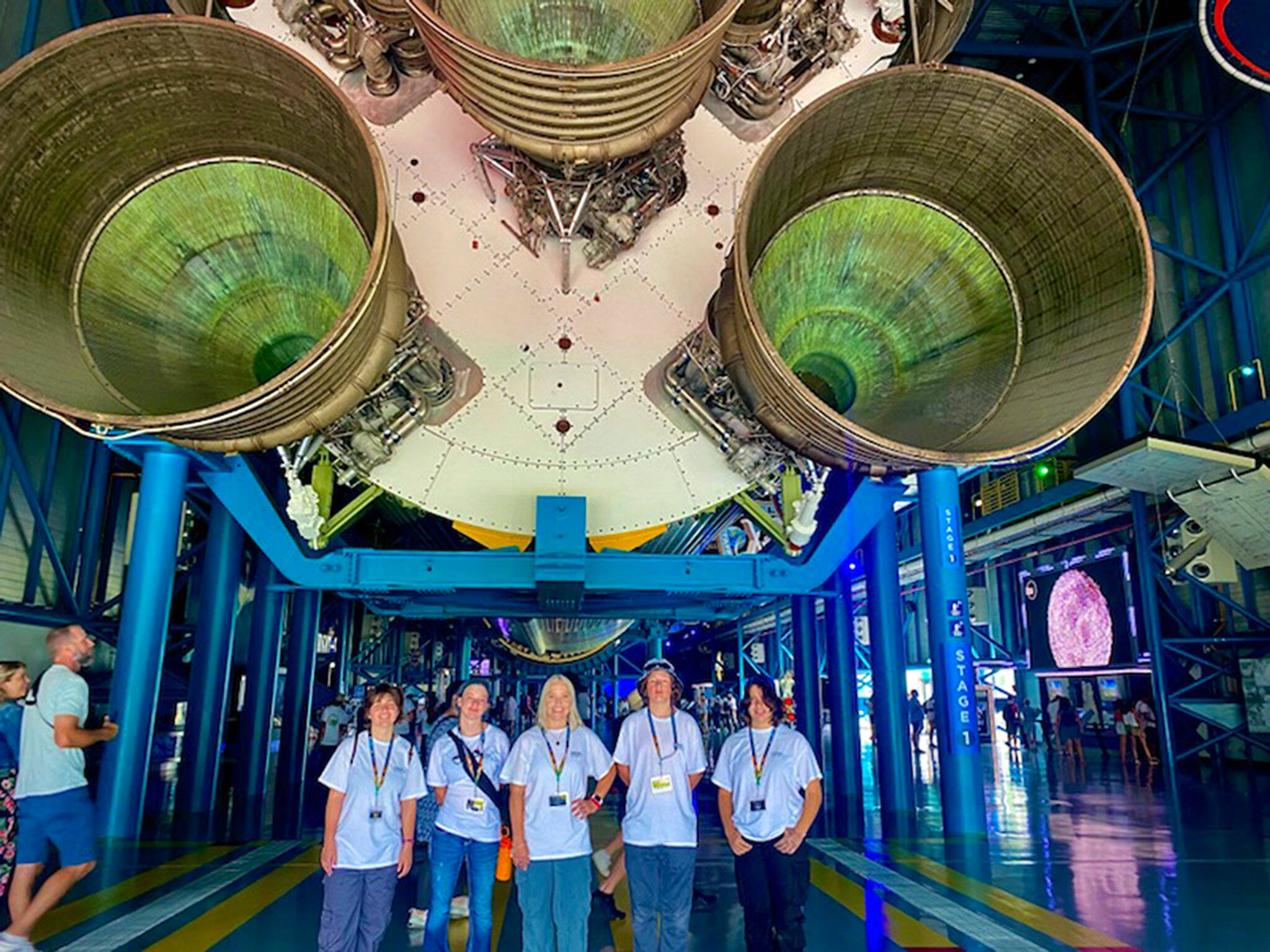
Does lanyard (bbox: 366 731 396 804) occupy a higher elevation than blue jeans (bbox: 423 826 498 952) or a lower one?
higher

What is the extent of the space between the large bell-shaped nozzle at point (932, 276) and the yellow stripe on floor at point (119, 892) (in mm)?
4618

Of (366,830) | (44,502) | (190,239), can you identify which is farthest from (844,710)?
(44,502)

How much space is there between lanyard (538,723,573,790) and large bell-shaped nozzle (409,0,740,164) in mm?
2765

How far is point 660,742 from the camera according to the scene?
13.3 ft

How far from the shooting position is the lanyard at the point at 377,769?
12.8 feet

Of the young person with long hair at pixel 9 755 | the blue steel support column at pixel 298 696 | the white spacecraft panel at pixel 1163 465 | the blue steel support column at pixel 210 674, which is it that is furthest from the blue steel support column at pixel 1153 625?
the young person with long hair at pixel 9 755

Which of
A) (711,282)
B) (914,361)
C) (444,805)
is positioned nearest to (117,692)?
(444,805)

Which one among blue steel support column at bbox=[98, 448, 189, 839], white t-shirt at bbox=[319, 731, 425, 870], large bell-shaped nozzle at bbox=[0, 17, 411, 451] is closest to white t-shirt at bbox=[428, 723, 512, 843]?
white t-shirt at bbox=[319, 731, 425, 870]

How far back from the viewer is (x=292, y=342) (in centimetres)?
557

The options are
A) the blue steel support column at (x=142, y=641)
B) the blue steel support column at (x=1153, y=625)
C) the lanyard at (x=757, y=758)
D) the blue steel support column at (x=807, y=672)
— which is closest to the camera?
the lanyard at (x=757, y=758)

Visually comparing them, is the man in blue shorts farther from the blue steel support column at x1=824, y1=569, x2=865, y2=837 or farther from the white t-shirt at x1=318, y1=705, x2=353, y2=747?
the white t-shirt at x1=318, y1=705, x2=353, y2=747

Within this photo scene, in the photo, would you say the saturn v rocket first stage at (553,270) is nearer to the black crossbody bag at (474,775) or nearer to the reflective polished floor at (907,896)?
the black crossbody bag at (474,775)

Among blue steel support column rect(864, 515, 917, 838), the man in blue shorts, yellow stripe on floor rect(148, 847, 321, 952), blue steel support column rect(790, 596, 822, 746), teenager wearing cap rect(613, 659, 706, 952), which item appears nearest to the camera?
teenager wearing cap rect(613, 659, 706, 952)

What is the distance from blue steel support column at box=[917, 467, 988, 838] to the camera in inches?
301
